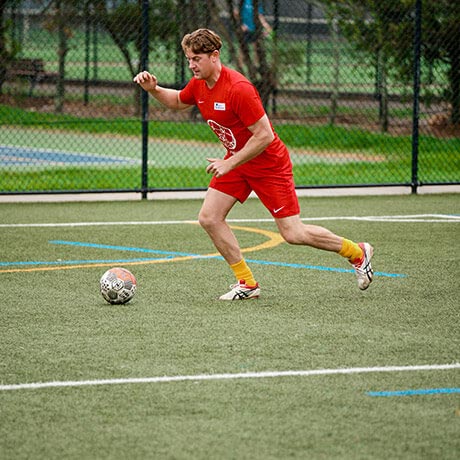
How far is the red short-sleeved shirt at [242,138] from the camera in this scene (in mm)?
8047

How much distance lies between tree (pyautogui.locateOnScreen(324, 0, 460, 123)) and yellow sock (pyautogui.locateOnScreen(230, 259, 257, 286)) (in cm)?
920

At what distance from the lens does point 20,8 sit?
16984mm

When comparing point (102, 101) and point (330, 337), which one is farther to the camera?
point (102, 101)

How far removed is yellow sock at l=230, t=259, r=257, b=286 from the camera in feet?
27.9

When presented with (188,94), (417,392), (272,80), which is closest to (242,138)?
(188,94)

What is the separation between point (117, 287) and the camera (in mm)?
8203

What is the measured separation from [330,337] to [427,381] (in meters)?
1.15

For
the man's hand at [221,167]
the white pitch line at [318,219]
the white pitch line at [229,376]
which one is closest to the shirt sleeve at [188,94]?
the man's hand at [221,167]

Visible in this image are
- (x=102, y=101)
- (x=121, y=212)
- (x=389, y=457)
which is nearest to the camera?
(x=389, y=457)

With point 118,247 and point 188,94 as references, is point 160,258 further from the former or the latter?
point 188,94

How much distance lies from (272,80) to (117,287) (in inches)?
411

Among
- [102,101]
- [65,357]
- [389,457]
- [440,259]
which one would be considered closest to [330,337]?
[65,357]

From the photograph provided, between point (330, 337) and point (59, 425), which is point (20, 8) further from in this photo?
point (59, 425)

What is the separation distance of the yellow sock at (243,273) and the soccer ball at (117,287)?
2.65 feet
